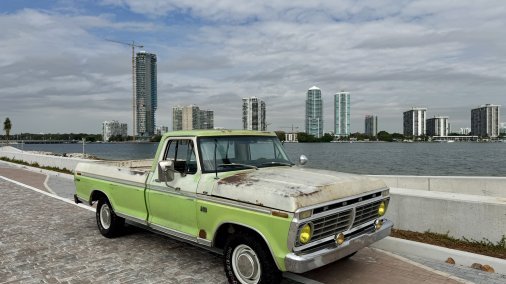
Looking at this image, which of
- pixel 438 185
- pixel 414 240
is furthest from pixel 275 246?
pixel 438 185

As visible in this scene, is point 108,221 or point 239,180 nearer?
point 239,180

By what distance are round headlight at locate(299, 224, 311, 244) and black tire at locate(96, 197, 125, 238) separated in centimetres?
431

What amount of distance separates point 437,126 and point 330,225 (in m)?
183

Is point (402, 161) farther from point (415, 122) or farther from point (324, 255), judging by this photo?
point (415, 122)

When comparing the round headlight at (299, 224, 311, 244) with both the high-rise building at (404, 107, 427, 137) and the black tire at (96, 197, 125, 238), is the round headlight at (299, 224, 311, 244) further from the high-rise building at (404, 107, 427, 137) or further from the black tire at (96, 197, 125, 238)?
the high-rise building at (404, 107, 427, 137)

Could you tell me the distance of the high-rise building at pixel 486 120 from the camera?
157 m

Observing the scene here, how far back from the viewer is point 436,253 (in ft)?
20.1

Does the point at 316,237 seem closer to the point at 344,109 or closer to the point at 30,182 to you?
the point at 30,182

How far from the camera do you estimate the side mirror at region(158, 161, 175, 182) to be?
5.48 metres

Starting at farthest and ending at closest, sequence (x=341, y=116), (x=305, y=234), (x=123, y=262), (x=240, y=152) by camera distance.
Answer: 1. (x=341, y=116)
2. (x=123, y=262)
3. (x=240, y=152)
4. (x=305, y=234)

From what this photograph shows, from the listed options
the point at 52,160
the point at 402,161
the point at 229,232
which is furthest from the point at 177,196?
the point at 402,161

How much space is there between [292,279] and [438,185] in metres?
7.38

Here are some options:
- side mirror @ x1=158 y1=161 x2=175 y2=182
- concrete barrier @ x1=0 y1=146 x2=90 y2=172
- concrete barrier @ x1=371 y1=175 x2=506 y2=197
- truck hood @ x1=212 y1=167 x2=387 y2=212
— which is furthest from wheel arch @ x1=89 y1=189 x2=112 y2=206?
concrete barrier @ x1=0 y1=146 x2=90 y2=172

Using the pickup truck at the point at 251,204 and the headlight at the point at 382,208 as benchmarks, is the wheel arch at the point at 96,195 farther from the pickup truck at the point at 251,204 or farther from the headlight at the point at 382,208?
the headlight at the point at 382,208
